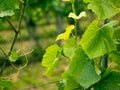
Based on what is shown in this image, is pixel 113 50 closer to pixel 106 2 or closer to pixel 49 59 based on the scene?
pixel 106 2

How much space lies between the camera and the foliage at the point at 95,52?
3.70 feet

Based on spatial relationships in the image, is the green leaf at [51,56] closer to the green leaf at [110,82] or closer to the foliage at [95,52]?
the foliage at [95,52]

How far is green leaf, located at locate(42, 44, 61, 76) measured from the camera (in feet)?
4.51

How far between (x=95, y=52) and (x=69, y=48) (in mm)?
177

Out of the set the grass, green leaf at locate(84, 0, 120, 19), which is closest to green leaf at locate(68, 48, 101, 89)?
green leaf at locate(84, 0, 120, 19)

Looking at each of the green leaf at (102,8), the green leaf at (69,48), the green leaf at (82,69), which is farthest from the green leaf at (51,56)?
the green leaf at (102,8)

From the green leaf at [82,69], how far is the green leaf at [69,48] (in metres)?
0.08

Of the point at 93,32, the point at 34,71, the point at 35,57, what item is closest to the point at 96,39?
the point at 93,32

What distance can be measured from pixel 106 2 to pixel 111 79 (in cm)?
25

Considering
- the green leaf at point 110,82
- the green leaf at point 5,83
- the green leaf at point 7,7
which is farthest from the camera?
the green leaf at point 5,83

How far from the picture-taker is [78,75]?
1.19 meters

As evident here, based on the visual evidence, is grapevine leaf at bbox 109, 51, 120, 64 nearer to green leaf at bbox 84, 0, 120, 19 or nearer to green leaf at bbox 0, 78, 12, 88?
green leaf at bbox 84, 0, 120, 19

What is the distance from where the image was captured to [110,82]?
1214 millimetres

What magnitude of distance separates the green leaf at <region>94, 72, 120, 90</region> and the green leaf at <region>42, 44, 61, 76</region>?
221mm
